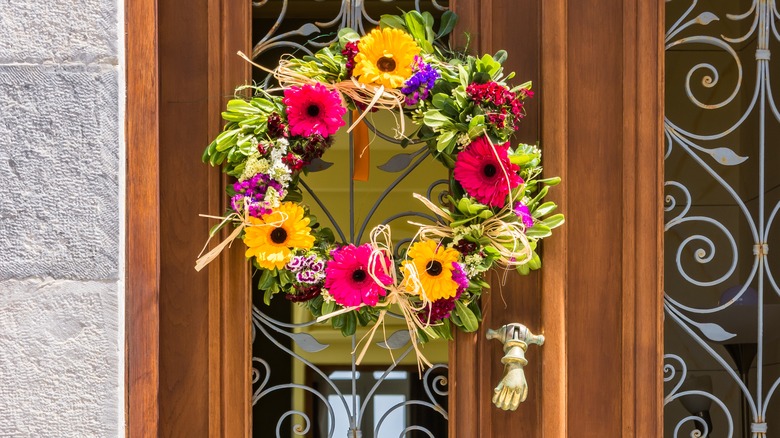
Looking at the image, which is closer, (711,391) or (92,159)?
(92,159)

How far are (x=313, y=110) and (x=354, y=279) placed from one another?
343mm

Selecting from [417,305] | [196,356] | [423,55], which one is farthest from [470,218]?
[196,356]

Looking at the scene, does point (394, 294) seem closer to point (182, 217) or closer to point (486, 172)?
point (486, 172)

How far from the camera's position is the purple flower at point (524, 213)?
1.91 meters

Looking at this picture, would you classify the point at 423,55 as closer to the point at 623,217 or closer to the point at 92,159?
the point at 623,217

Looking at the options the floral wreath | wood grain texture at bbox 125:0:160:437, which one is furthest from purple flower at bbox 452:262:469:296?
wood grain texture at bbox 125:0:160:437

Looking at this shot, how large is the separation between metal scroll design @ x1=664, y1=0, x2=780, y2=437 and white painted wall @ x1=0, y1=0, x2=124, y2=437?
1.13 m

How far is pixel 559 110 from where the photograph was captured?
202 cm

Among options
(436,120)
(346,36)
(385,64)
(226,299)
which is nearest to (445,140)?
(436,120)

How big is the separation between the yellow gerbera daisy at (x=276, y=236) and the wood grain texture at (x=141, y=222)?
0.19 meters

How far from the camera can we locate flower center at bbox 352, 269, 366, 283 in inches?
76.0

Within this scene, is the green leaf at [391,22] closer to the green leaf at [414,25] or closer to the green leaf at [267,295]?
the green leaf at [414,25]

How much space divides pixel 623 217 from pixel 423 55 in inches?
21.2

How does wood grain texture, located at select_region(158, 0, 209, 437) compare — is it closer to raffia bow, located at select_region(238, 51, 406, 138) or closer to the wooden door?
the wooden door
